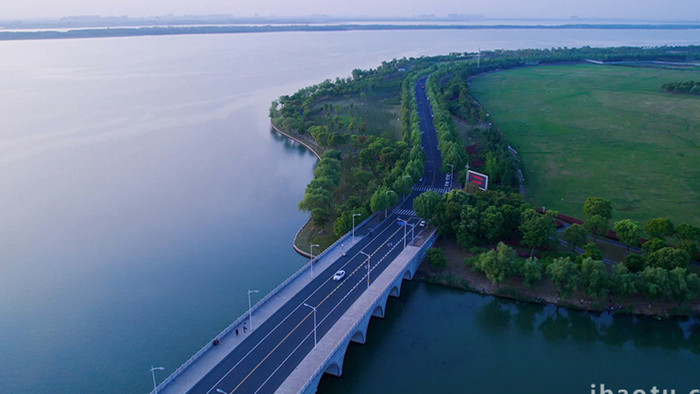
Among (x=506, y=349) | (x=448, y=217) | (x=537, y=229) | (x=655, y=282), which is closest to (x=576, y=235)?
(x=537, y=229)

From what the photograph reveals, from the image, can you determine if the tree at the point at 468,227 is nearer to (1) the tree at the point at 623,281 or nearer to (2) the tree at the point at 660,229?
(1) the tree at the point at 623,281

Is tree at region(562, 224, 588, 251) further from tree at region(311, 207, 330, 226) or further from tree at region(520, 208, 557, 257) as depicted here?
tree at region(311, 207, 330, 226)

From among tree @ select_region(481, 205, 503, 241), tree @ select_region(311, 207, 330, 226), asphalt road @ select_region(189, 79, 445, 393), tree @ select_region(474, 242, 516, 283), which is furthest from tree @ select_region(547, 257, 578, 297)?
tree @ select_region(311, 207, 330, 226)

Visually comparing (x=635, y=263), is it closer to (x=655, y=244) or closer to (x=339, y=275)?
(x=655, y=244)

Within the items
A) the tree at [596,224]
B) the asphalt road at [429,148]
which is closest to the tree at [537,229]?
the tree at [596,224]

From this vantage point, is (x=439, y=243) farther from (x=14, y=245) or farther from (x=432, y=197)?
(x=14, y=245)

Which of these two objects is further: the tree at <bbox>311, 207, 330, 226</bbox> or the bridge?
the tree at <bbox>311, 207, 330, 226</bbox>

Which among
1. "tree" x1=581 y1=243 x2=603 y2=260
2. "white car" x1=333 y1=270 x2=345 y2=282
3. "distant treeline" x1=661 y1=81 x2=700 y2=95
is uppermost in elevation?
"distant treeline" x1=661 y1=81 x2=700 y2=95
